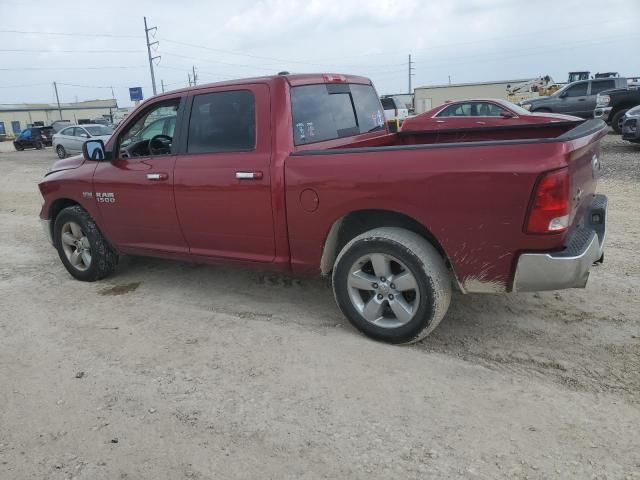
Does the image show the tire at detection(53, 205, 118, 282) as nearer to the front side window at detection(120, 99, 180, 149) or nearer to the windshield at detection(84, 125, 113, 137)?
the front side window at detection(120, 99, 180, 149)

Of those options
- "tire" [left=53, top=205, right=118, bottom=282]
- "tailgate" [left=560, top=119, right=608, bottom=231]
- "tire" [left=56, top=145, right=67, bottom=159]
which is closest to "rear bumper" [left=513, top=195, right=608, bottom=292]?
"tailgate" [left=560, top=119, right=608, bottom=231]

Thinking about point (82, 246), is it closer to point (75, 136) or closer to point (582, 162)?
point (582, 162)

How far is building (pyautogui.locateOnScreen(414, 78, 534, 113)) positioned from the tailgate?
33.1 meters

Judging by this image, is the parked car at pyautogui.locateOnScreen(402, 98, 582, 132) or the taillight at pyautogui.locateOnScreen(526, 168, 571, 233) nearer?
the taillight at pyautogui.locateOnScreen(526, 168, 571, 233)

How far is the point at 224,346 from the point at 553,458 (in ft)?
7.26

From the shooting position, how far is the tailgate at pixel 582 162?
2.88m

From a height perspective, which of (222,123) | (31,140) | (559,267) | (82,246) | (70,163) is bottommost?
(82,246)

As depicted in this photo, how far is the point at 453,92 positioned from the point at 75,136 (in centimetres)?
2561

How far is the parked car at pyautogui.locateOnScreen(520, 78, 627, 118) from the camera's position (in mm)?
17297

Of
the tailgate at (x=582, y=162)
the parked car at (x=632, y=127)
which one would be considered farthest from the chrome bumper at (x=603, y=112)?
the tailgate at (x=582, y=162)

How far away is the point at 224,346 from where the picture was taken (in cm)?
372

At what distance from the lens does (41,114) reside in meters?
82.8

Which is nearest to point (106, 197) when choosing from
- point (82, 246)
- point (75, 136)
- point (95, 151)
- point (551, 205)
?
point (95, 151)

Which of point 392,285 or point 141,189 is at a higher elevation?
point 141,189
